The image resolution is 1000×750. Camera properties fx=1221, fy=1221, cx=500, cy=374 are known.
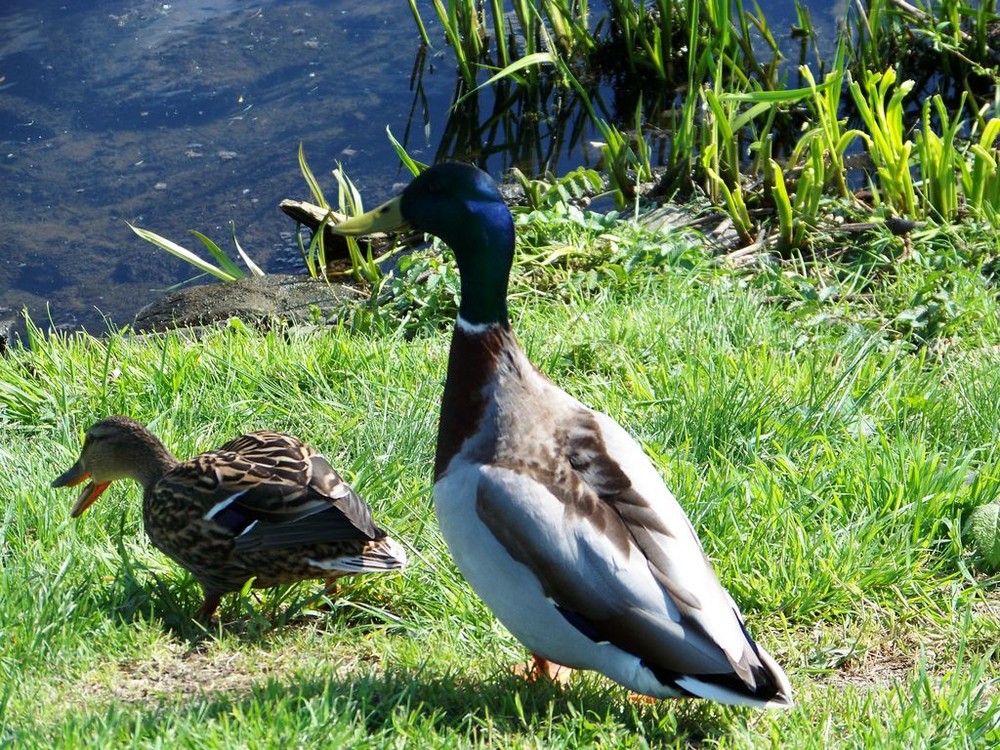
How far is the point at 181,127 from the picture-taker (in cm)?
747

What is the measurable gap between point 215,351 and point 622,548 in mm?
2250

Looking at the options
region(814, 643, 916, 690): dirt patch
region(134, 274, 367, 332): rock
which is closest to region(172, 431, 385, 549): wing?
region(814, 643, 916, 690): dirt patch

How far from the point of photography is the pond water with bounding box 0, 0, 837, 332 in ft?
21.1

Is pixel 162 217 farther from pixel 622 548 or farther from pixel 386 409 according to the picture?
pixel 622 548

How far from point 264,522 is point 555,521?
84 cm

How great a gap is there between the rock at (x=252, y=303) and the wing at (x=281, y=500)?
205cm

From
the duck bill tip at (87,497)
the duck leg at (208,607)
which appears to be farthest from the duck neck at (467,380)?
the duck bill tip at (87,497)

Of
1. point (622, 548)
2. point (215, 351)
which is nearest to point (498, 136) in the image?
point (215, 351)

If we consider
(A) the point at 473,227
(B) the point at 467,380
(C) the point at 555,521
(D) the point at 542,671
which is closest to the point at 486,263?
(A) the point at 473,227

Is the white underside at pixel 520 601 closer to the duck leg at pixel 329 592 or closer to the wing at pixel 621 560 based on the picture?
the wing at pixel 621 560

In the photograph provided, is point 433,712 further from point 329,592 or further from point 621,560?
point 329,592

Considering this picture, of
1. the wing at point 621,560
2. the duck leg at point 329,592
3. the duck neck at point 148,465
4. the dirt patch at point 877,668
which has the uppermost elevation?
the wing at point 621,560

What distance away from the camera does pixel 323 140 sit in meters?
7.27

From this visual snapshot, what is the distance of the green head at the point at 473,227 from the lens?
2.68m
